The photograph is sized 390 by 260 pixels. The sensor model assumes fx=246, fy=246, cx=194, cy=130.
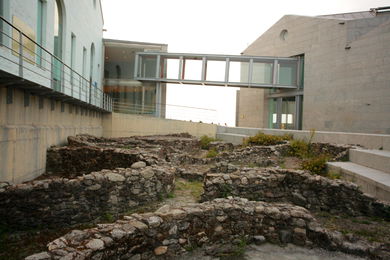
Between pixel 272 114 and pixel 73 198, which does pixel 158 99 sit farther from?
pixel 73 198

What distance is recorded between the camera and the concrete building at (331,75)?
15836 millimetres

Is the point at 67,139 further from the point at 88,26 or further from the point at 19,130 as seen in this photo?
the point at 88,26

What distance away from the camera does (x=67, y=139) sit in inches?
456

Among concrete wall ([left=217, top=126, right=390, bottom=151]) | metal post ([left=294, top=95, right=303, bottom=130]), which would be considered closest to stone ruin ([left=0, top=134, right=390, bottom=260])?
concrete wall ([left=217, top=126, right=390, bottom=151])

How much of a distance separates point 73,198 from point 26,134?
3494mm

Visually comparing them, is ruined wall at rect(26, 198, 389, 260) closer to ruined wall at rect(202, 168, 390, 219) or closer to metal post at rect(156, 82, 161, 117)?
ruined wall at rect(202, 168, 390, 219)

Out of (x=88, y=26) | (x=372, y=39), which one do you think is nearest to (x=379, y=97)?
(x=372, y=39)

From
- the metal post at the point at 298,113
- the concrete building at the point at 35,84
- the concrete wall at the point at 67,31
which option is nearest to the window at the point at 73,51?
the concrete building at the point at 35,84

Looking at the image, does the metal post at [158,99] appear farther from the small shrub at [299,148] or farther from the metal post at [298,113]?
the small shrub at [299,148]

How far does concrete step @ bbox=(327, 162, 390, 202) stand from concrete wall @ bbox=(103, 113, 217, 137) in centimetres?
1457

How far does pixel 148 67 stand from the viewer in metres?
24.2

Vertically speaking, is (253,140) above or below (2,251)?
above

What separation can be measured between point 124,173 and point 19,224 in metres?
2.35

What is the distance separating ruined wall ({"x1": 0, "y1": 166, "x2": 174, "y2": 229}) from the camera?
5.12m
